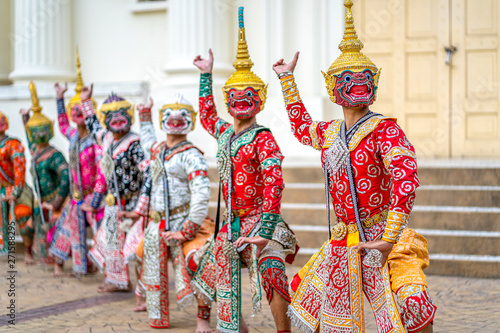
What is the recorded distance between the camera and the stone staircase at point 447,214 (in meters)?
7.10

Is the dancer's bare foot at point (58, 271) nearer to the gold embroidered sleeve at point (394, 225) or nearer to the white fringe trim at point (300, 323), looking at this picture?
the white fringe trim at point (300, 323)

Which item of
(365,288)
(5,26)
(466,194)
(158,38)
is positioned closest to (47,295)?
(365,288)

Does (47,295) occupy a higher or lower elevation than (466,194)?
lower

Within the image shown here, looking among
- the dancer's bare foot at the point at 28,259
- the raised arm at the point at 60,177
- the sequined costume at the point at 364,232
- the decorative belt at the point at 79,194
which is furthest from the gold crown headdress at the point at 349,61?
the dancer's bare foot at the point at 28,259

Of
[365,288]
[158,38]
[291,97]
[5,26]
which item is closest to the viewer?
[365,288]

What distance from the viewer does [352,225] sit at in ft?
12.8

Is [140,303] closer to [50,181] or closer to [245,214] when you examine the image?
[245,214]

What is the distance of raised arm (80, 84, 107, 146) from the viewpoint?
23.1 feet

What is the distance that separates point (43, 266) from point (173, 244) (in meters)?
3.54

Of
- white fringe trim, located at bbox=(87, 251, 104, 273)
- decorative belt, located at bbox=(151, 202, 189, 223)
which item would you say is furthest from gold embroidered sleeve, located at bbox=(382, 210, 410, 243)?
white fringe trim, located at bbox=(87, 251, 104, 273)

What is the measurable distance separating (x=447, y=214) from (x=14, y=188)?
495 centimetres

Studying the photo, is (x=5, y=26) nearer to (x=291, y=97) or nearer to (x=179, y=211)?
(x=179, y=211)

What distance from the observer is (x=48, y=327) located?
5461mm

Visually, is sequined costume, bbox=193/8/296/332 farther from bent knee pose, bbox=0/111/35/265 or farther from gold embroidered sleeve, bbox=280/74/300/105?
bent knee pose, bbox=0/111/35/265
